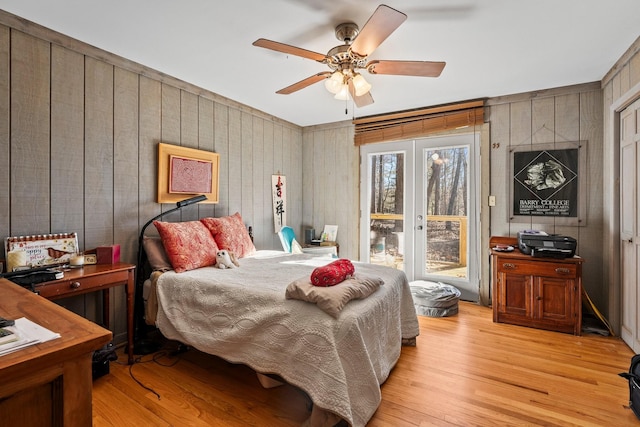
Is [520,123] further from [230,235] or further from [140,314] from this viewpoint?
[140,314]

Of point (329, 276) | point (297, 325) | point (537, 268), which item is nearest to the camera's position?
point (297, 325)

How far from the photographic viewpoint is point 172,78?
2990 millimetres

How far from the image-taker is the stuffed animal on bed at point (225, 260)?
8.68 ft

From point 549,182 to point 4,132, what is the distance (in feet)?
15.8

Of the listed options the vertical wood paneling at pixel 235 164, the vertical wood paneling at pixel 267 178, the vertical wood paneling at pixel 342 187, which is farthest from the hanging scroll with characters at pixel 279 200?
the vertical wood paneling at pixel 342 187

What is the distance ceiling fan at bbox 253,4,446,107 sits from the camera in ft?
6.00

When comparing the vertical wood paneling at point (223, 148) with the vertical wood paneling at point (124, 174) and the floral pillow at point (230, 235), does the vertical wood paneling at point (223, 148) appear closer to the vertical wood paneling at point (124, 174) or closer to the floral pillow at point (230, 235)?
the floral pillow at point (230, 235)

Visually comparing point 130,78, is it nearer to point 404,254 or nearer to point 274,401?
point 274,401

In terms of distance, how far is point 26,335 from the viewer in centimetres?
87

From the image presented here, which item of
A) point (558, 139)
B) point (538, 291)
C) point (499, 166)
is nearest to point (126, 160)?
point (499, 166)

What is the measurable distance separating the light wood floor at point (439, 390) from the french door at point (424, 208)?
136 cm

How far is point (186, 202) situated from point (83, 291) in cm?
106

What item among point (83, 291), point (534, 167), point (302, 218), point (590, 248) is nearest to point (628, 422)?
point (590, 248)

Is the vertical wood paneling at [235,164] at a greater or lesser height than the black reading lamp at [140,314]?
greater
